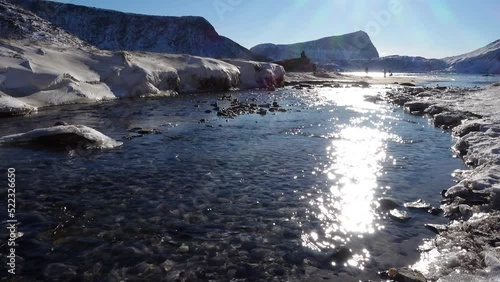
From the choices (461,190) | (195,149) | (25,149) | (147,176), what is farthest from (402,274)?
(25,149)

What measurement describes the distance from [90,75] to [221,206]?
83.0 ft

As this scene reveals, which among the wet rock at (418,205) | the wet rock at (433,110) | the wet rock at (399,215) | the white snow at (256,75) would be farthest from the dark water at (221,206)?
the white snow at (256,75)

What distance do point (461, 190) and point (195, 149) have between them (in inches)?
359

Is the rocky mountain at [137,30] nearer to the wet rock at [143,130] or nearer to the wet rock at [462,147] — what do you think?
the wet rock at [143,130]

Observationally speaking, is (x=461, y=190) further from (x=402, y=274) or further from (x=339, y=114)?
(x=339, y=114)

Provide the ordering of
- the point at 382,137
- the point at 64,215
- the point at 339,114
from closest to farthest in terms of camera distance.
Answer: the point at 64,215, the point at 382,137, the point at 339,114

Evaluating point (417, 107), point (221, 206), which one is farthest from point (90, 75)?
point (417, 107)

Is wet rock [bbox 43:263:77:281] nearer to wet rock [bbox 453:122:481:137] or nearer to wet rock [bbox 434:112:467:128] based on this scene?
wet rock [bbox 453:122:481:137]

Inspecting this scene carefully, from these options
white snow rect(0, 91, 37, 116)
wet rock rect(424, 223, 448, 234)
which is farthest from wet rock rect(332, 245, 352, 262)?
white snow rect(0, 91, 37, 116)

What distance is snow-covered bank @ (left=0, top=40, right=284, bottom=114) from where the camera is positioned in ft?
73.6

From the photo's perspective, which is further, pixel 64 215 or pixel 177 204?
pixel 177 204

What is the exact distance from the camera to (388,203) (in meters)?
8.25

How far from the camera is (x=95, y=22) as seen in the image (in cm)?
15150

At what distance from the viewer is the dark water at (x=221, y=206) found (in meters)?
5.65
